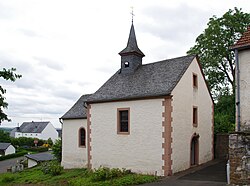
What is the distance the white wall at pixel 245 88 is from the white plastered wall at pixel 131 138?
6000 mm

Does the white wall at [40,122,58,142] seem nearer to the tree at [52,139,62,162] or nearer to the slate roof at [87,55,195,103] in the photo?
the tree at [52,139,62,162]

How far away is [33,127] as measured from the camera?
92.2m

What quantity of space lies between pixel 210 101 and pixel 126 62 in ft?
23.7

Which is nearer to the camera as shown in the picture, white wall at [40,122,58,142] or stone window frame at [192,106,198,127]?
stone window frame at [192,106,198,127]

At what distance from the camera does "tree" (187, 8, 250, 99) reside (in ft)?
100

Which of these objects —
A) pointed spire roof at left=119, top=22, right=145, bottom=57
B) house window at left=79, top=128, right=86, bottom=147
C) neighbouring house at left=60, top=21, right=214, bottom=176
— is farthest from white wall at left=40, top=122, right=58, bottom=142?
pointed spire roof at left=119, top=22, right=145, bottom=57

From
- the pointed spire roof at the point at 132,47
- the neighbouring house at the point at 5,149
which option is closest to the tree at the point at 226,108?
the pointed spire roof at the point at 132,47

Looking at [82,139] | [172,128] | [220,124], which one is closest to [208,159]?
[220,124]

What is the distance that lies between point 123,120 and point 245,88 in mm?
9228

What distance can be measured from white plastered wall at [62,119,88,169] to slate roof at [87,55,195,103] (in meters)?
4.33

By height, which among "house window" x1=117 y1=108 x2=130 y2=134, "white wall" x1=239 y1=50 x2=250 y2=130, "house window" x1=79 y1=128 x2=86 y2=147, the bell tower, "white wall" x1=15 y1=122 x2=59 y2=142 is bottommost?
"white wall" x1=15 y1=122 x2=59 y2=142

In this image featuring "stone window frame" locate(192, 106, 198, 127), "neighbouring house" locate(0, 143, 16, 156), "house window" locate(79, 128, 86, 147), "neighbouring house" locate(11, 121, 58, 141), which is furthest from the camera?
"neighbouring house" locate(11, 121, 58, 141)

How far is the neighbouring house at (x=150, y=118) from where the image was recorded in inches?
666

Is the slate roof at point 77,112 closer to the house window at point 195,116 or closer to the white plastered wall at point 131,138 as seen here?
the white plastered wall at point 131,138
